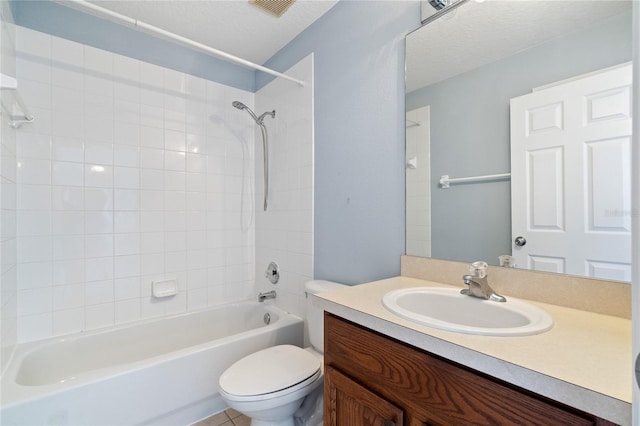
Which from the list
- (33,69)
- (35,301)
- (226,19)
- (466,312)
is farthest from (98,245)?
(466,312)

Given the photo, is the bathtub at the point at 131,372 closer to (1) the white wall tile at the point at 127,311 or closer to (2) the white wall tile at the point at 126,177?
(1) the white wall tile at the point at 127,311

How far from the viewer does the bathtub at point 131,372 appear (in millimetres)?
1188

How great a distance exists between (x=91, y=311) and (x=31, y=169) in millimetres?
907

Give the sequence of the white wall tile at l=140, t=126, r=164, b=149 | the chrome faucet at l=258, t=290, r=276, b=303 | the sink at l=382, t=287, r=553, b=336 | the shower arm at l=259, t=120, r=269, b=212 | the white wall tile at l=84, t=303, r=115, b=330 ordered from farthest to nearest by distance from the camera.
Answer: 1. the shower arm at l=259, t=120, r=269, b=212
2. the chrome faucet at l=258, t=290, r=276, b=303
3. the white wall tile at l=140, t=126, r=164, b=149
4. the white wall tile at l=84, t=303, r=115, b=330
5. the sink at l=382, t=287, r=553, b=336

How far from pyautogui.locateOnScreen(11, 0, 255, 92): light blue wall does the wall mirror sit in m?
1.65

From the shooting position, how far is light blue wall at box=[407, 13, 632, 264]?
0.87m

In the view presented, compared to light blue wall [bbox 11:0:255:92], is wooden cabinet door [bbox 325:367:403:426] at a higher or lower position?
lower

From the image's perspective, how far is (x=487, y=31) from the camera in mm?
1107

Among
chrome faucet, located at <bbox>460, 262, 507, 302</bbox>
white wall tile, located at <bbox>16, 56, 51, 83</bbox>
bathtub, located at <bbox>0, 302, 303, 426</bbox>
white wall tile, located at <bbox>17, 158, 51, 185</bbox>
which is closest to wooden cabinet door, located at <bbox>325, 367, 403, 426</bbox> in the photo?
chrome faucet, located at <bbox>460, 262, 507, 302</bbox>

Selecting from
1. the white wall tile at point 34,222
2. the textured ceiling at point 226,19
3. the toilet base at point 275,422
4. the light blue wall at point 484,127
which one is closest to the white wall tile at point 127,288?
the white wall tile at point 34,222

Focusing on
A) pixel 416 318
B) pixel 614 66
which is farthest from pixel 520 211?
pixel 416 318

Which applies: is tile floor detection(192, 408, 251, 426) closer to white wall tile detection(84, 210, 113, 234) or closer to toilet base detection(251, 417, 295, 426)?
toilet base detection(251, 417, 295, 426)

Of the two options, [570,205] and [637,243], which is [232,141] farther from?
[637,243]

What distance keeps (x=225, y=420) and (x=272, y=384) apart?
70 cm
